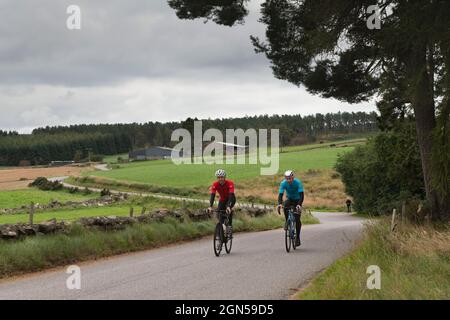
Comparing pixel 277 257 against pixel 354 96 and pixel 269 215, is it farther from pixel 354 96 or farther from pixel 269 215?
pixel 269 215

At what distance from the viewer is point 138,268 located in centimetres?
1171

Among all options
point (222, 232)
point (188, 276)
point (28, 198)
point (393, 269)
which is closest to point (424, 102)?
point (222, 232)

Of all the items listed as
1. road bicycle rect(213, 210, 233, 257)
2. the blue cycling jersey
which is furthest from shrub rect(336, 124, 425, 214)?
road bicycle rect(213, 210, 233, 257)

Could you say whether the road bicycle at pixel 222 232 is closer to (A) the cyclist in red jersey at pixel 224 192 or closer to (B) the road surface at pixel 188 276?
(A) the cyclist in red jersey at pixel 224 192

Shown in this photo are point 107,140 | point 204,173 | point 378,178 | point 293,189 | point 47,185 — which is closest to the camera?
point 293,189

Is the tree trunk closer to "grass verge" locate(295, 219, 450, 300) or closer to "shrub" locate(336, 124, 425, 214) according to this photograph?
"grass verge" locate(295, 219, 450, 300)

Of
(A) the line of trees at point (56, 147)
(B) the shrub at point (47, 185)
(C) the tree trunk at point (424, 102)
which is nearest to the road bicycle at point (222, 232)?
(C) the tree trunk at point (424, 102)

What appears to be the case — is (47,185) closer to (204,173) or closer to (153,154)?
(204,173)

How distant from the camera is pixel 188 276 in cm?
1053

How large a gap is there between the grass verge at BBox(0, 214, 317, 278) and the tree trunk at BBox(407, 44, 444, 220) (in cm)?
772

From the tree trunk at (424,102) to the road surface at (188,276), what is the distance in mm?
3113

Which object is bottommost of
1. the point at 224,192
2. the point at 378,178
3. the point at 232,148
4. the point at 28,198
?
the point at 28,198

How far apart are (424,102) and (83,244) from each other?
9189mm
